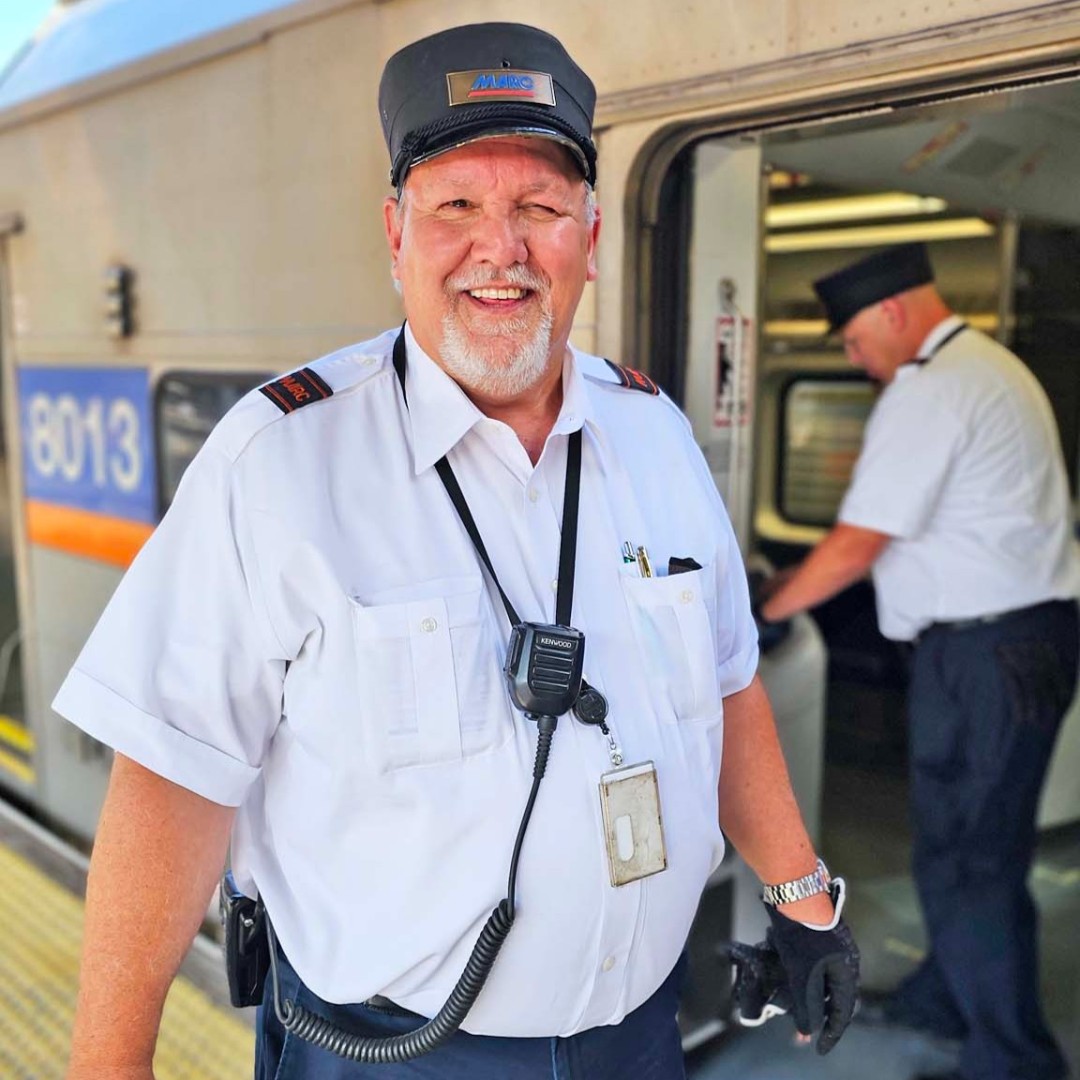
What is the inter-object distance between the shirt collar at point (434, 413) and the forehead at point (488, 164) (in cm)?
21

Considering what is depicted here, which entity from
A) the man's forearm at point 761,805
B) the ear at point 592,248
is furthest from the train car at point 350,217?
the man's forearm at point 761,805

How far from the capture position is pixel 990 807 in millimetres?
2660

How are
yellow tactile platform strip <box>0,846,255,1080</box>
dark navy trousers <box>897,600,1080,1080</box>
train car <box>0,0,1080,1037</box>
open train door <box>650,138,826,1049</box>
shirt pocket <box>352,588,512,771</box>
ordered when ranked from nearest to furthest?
1. shirt pocket <box>352,588,512,771</box>
2. train car <box>0,0,1080,1037</box>
3. open train door <box>650,138,826,1049</box>
4. yellow tactile platform strip <box>0,846,255,1080</box>
5. dark navy trousers <box>897,600,1080,1080</box>

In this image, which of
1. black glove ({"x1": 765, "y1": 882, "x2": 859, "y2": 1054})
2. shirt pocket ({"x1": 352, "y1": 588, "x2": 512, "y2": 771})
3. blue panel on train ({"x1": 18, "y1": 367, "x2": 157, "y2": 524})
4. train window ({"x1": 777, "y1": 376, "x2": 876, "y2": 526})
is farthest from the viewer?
train window ({"x1": 777, "y1": 376, "x2": 876, "y2": 526})

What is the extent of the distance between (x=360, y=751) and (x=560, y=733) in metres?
0.24

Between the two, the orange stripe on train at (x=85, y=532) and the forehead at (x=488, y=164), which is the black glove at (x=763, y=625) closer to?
the forehead at (x=488, y=164)

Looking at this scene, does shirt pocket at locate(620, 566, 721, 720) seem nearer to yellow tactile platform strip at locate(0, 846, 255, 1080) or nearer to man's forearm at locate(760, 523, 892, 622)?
man's forearm at locate(760, 523, 892, 622)

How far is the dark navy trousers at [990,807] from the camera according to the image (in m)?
2.61

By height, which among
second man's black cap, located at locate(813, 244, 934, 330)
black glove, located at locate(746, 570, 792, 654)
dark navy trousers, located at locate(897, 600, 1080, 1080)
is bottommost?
dark navy trousers, located at locate(897, 600, 1080, 1080)

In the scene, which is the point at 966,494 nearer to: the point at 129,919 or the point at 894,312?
the point at 894,312

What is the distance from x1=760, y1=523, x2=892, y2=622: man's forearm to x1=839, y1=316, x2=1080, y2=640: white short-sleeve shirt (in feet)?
0.14

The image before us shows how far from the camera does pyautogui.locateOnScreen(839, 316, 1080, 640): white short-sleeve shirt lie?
2.68m

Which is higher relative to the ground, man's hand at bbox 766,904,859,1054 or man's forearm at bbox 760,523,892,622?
man's forearm at bbox 760,523,892,622

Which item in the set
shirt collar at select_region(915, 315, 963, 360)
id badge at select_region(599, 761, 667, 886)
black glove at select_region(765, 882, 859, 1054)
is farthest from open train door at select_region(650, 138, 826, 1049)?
id badge at select_region(599, 761, 667, 886)
